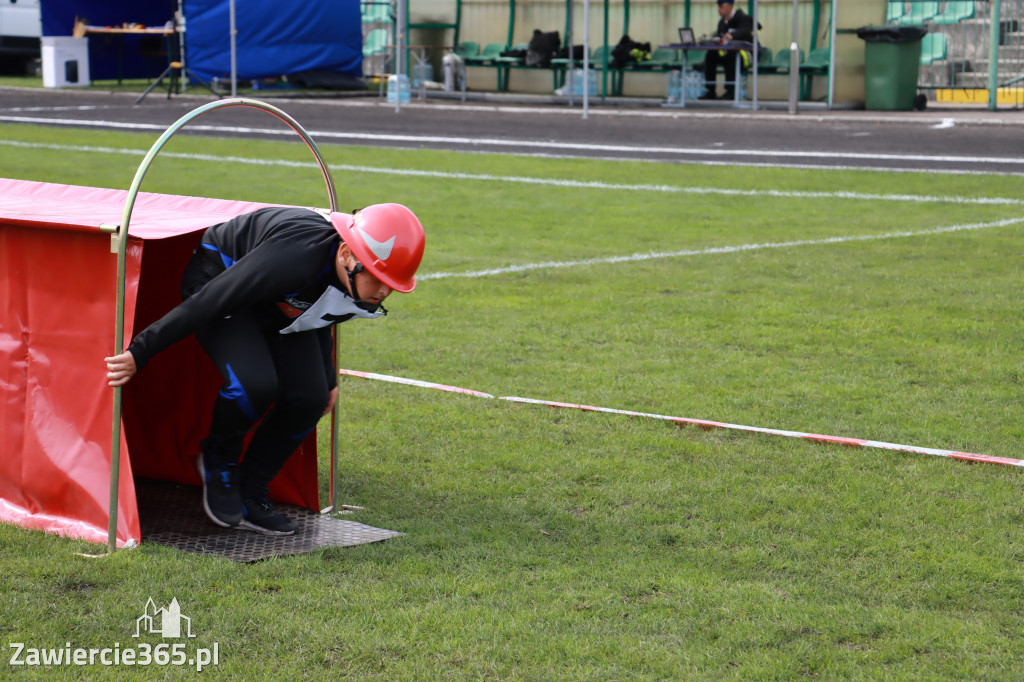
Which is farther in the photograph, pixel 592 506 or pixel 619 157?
pixel 619 157

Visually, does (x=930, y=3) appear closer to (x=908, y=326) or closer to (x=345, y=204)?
(x=345, y=204)

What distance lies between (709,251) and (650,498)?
20.5ft

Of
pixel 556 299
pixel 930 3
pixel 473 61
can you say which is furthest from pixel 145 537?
pixel 473 61

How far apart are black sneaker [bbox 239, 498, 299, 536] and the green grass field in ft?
1.07

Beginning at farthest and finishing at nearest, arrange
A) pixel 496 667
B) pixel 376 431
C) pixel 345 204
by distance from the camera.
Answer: pixel 345 204
pixel 376 431
pixel 496 667

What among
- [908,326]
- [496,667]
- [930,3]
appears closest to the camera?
[496,667]

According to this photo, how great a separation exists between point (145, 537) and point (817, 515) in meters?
2.57

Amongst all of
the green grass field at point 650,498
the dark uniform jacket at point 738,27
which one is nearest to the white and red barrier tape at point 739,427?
the green grass field at point 650,498

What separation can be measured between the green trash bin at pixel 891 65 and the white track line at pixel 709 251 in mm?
12521

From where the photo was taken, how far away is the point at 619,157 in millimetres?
18516

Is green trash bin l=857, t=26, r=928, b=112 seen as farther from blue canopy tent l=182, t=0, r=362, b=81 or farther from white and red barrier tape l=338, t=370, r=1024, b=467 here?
white and red barrier tape l=338, t=370, r=1024, b=467

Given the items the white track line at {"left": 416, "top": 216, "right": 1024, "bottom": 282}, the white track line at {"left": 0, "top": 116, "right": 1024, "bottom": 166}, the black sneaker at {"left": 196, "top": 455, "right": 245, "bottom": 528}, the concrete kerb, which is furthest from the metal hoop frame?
the concrete kerb

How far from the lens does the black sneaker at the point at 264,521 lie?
16.0ft

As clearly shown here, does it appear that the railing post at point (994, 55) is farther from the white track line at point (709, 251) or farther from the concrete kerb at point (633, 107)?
the white track line at point (709, 251)
